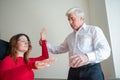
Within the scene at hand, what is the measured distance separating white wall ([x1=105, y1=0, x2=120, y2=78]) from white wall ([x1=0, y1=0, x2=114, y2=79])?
0.44 ft

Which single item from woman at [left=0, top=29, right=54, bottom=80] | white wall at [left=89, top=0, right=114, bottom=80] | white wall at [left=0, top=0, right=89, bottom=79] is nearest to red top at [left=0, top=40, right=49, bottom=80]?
woman at [left=0, top=29, right=54, bottom=80]

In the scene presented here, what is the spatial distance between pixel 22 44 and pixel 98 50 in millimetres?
607

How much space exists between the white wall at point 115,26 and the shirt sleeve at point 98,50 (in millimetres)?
397

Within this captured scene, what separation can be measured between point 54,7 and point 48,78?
832mm

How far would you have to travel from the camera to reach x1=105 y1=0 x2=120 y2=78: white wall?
164 cm

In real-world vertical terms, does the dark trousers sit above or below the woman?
below

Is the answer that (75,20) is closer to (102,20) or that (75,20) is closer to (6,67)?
(102,20)

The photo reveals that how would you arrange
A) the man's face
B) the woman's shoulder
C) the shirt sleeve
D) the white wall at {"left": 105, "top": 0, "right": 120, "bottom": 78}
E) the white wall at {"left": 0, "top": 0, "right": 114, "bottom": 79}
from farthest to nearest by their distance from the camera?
the white wall at {"left": 0, "top": 0, "right": 114, "bottom": 79}, the white wall at {"left": 105, "top": 0, "right": 120, "bottom": 78}, the man's face, the woman's shoulder, the shirt sleeve

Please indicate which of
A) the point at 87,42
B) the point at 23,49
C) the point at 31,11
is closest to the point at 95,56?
the point at 87,42

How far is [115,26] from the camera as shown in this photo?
1678 millimetres

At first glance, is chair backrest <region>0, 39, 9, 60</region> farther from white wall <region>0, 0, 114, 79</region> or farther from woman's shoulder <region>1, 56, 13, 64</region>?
white wall <region>0, 0, 114, 79</region>

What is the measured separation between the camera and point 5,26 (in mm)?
2178

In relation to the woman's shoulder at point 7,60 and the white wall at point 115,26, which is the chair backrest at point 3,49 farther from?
the white wall at point 115,26

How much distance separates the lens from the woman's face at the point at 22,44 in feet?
4.56
